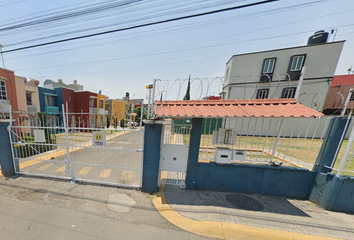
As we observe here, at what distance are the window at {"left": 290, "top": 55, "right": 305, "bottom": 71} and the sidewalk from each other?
558 inches

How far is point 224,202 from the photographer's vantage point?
333 centimetres

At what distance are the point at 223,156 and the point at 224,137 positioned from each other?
576mm

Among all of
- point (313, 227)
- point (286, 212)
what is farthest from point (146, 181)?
point (313, 227)

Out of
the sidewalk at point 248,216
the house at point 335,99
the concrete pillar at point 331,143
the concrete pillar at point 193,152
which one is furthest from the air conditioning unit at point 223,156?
the house at point 335,99

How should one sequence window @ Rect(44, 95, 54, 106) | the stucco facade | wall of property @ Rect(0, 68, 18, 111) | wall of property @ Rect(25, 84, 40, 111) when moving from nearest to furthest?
wall of property @ Rect(0, 68, 18, 111) < the stucco facade < wall of property @ Rect(25, 84, 40, 111) < window @ Rect(44, 95, 54, 106)

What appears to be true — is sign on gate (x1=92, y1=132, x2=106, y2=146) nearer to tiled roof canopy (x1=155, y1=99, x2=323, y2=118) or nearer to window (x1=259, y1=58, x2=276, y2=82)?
tiled roof canopy (x1=155, y1=99, x2=323, y2=118)

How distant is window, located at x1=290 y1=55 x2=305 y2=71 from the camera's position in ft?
39.0

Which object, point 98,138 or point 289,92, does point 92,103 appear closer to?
point 98,138

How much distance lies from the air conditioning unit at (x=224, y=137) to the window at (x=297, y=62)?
1443 cm

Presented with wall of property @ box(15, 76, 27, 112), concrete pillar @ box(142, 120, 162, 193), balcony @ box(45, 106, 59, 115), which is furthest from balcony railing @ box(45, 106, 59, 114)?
concrete pillar @ box(142, 120, 162, 193)

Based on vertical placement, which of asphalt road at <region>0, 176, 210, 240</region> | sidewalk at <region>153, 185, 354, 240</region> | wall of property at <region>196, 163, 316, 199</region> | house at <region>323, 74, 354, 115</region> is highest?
house at <region>323, 74, 354, 115</region>

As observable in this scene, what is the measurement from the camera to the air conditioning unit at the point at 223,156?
142 inches

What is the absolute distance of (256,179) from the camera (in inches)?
144

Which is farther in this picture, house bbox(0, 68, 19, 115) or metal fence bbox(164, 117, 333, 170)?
house bbox(0, 68, 19, 115)
